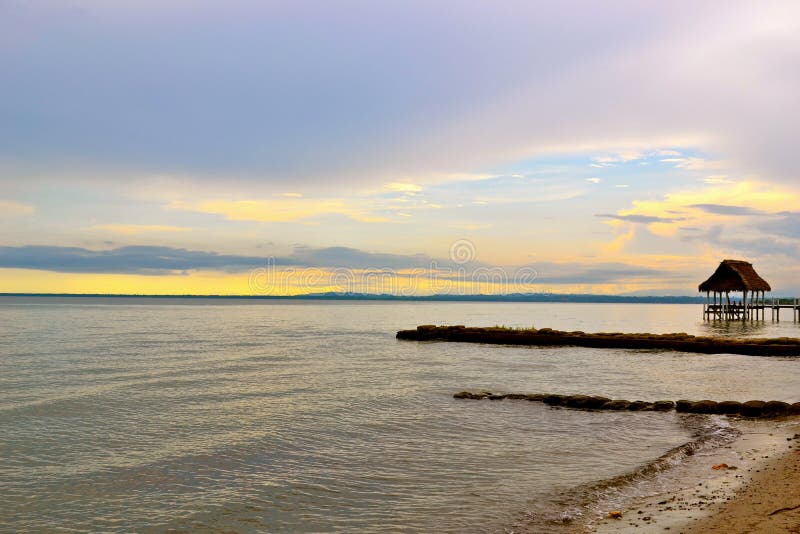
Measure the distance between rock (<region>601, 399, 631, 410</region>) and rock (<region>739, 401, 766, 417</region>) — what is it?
3.04 m

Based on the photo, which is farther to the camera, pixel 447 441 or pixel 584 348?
pixel 584 348

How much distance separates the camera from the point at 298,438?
46.9 feet

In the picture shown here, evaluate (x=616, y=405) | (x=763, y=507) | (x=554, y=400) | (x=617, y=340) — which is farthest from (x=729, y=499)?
(x=617, y=340)

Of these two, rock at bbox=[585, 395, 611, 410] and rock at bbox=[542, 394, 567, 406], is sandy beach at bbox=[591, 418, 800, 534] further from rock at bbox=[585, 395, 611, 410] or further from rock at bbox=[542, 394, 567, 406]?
rock at bbox=[542, 394, 567, 406]

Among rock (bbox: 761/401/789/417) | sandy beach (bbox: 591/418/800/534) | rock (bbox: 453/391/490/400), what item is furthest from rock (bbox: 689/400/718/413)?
rock (bbox: 453/391/490/400)

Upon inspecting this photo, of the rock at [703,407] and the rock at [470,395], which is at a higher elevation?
the rock at [703,407]

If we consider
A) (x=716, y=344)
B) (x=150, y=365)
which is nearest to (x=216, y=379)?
(x=150, y=365)

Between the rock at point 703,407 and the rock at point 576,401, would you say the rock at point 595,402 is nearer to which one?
the rock at point 576,401

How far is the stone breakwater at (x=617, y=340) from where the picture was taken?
34.6m

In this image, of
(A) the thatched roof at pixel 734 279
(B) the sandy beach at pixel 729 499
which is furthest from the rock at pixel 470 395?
(A) the thatched roof at pixel 734 279

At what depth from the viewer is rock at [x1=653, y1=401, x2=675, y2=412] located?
58.2 feet

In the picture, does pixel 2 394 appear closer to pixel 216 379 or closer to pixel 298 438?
pixel 216 379

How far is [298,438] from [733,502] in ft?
30.3

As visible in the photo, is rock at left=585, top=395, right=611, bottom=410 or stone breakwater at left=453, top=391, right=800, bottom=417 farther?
rock at left=585, top=395, right=611, bottom=410
